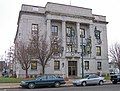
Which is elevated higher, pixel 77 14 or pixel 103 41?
pixel 77 14

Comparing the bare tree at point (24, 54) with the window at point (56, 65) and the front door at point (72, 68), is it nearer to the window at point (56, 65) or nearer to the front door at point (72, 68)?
the window at point (56, 65)

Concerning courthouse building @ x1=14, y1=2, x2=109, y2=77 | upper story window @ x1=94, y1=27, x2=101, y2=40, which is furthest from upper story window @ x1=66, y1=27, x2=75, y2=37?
upper story window @ x1=94, y1=27, x2=101, y2=40

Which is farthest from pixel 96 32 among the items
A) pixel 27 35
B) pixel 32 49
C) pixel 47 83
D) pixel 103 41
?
pixel 47 83

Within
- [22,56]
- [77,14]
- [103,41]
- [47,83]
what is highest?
[77,14]

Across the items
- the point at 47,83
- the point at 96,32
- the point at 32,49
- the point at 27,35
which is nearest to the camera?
the point at 47,83

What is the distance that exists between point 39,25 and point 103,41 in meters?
17.3

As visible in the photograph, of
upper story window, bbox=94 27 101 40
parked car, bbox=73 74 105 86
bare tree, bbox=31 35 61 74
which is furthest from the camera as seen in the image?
upper story window, bbox=94 27 101 40

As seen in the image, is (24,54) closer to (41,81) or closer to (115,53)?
(41,81)

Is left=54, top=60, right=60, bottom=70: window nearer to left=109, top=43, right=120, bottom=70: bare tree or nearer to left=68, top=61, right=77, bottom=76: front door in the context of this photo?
left=68, top=61, right=77, bottom=76: front door

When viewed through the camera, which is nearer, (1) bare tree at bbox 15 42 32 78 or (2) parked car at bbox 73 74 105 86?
(2) parked car at bbox 73 74 105 86

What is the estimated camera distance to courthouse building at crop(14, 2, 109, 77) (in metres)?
54.7

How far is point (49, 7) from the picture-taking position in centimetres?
5612

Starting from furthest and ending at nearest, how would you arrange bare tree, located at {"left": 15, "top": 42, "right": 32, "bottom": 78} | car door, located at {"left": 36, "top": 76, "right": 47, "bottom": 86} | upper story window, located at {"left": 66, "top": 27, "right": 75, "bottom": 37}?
upper story window, located at {"left": 66, "top": 27, "right": 75, "bottom": 37}, bare tree, located at {"left": 15, "top": 42, "right": 32, "bottom": 78}, car door, located at {"left": 36, "top": 76, "right": 47, "bottom": 86}

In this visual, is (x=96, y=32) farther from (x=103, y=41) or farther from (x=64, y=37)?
(x=64, y=37)
